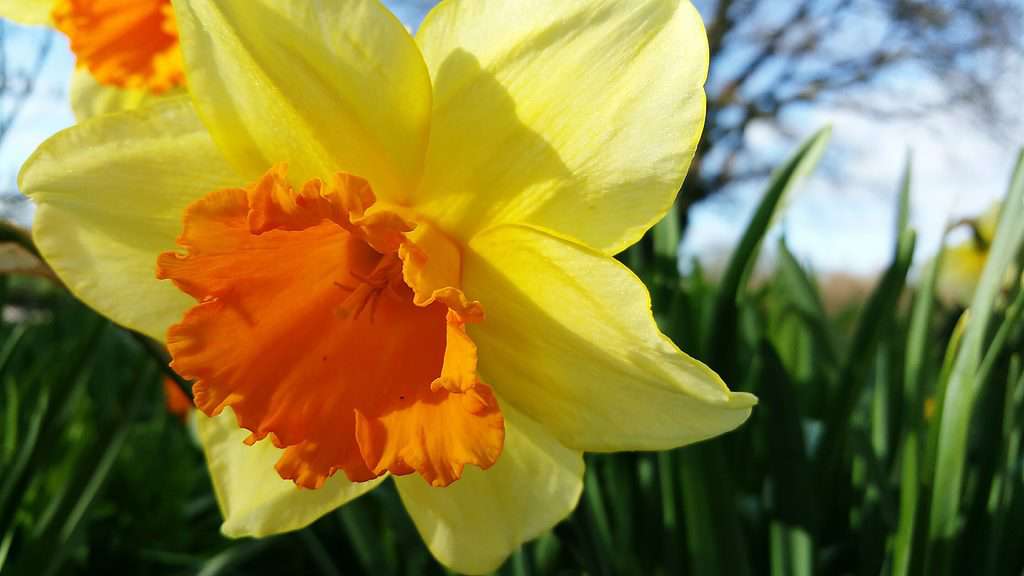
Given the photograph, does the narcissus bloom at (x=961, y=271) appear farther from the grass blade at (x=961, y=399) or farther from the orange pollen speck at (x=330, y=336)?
the orange pollen speck at (x=330, y=336)

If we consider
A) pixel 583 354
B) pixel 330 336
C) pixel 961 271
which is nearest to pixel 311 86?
pixel 330 336

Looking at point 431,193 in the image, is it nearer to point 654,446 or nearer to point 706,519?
point 654,446

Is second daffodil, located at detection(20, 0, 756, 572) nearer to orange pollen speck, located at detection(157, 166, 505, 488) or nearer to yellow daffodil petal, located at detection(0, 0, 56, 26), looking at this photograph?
orange pollen speck, located at detection(157, 166, 505, 488)

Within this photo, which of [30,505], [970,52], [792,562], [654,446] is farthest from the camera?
[970,52]

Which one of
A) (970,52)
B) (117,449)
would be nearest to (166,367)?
(117,449)

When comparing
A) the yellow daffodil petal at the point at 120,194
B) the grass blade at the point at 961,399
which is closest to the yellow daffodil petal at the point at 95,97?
the yellow daffodil petal at the point at 120,194
